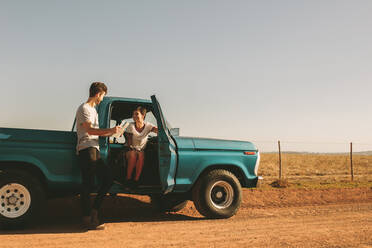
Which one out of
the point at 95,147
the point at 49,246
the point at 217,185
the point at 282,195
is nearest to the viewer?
the point at 49,246

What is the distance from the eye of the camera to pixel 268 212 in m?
7.07

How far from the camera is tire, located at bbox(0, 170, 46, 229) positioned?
4914 mm

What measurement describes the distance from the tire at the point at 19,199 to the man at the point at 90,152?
689 millimetres

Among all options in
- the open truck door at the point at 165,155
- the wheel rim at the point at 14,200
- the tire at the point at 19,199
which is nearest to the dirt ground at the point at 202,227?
the tire at the point at 19,199

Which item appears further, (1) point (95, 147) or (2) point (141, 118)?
(2) point (141, 118)

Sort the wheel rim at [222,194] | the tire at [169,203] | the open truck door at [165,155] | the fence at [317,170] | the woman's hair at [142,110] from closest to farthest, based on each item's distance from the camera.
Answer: the open truck door at [165,155]
the woman's hair at [142,110]
the wheel rim at [222,194]
the tire at [169,203]
the fence at [317,170]

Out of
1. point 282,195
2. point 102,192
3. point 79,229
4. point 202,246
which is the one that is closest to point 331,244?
point 202,246

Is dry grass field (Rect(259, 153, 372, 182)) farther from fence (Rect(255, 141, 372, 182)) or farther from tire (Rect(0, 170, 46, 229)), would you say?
tire (Rect(0, 170, 46, 229))

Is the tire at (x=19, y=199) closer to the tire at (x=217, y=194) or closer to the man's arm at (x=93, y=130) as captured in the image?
the man's arm at (x=93, y=130)

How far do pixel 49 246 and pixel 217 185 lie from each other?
3076 mm

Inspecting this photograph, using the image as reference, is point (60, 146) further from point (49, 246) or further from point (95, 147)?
point (49, 246)

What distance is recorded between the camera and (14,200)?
4988mm

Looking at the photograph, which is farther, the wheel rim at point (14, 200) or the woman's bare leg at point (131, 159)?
the woman's bare leg at point (131, 159)

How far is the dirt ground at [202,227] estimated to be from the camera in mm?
4430
